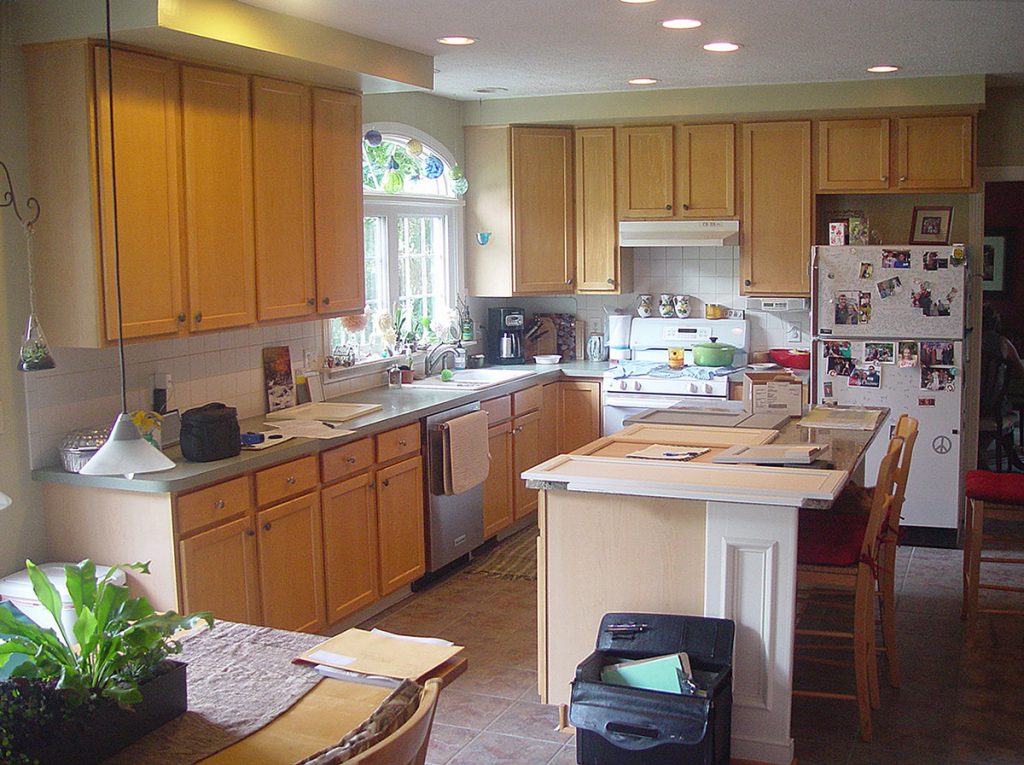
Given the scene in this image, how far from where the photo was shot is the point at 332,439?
435cm

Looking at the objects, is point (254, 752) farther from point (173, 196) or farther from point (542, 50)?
point (542, 50)

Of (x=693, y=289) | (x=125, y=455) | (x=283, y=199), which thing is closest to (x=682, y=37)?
(x=283, y=199)

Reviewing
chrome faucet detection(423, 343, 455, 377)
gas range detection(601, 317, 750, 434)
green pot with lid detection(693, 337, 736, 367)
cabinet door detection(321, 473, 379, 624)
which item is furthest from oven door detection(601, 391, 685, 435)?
cabinet door detection(321, 473, 379, 624)

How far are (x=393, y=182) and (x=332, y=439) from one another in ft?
6.42

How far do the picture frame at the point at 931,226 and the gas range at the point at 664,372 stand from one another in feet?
3.49

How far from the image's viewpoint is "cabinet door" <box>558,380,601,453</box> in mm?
6500

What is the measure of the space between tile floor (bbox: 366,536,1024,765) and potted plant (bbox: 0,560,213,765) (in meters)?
1.75

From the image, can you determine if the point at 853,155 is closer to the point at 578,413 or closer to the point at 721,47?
the point at 721,47

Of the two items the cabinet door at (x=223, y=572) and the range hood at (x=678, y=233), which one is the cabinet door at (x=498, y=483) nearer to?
the range hood at (x=678, y=233)

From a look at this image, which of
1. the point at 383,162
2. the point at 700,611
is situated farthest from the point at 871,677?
the point at 383,162

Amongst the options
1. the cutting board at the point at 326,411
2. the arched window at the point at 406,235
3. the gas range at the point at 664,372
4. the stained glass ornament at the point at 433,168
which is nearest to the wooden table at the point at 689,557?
the cutting board at the point at 326,411

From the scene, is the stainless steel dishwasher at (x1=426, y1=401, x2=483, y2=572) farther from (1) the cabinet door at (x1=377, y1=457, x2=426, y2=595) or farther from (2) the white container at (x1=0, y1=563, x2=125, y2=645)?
(2) the white container at (x1=0, y1=563, x2=125, y2=645)

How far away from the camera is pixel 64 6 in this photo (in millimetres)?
3459

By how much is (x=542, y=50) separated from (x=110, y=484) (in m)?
2.53
